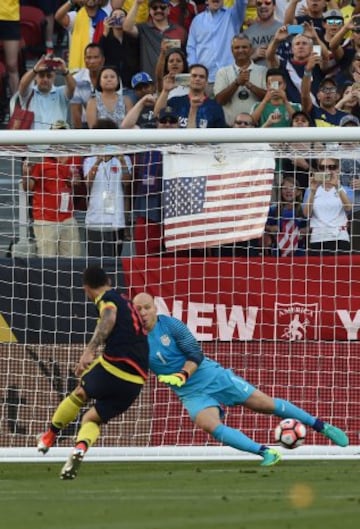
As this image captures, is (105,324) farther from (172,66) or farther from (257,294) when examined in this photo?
(172,66)

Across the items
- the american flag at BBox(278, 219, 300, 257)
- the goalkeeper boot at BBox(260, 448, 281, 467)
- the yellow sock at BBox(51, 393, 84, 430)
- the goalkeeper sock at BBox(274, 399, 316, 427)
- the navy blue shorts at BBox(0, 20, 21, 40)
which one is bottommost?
the goalkeeper boot at BBox(260, 448, 281, 467)

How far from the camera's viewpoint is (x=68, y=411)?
11914 mm

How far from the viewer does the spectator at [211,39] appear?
1714cm

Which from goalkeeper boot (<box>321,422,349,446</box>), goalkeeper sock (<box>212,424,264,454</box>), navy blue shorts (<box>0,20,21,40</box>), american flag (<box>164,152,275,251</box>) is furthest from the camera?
navy blue shorts (<box>0,20,21,40</box>)

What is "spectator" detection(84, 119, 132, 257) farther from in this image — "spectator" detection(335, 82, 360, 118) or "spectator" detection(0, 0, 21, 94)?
"spectator" detection(0, 0, 21, 94)

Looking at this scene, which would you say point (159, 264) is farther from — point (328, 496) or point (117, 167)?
point (328, 496)

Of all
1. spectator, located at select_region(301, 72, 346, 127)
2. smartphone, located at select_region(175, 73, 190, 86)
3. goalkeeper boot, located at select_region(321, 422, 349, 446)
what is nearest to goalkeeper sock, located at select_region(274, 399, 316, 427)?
goalkeeper boot, located at select_region(321, 422, 349, 446)

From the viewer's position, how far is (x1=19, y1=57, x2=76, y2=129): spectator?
647 inches

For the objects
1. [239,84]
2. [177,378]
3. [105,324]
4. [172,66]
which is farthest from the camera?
[172,66]

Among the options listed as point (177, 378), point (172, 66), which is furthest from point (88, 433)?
point (172, 66)

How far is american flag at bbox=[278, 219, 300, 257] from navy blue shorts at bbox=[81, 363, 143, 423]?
3.01 m

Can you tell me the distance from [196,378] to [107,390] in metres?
1.14

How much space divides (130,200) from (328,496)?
17.2 feet

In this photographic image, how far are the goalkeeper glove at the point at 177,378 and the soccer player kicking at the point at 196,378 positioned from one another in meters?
0.10
